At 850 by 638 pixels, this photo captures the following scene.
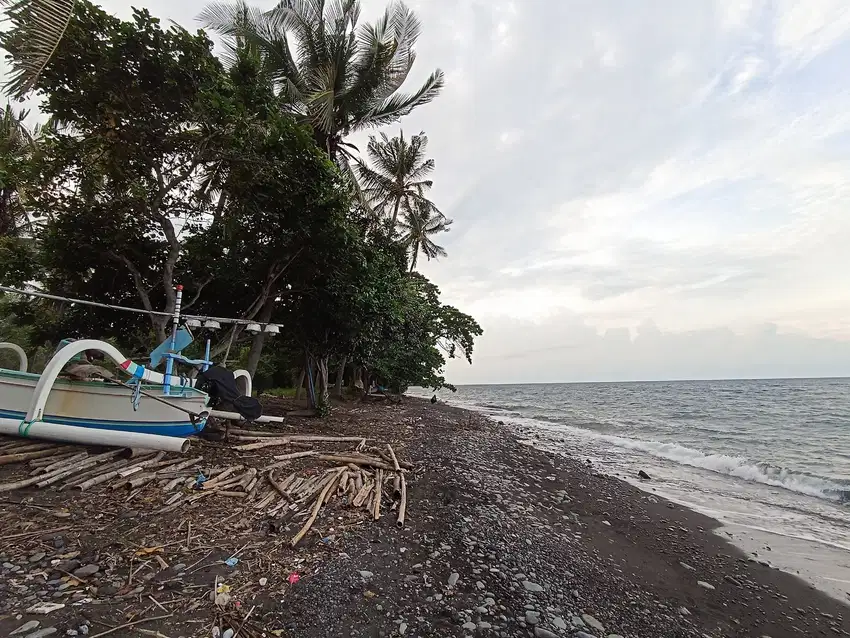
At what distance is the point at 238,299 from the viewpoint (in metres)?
13.6

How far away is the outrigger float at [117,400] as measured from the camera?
6.09 meters

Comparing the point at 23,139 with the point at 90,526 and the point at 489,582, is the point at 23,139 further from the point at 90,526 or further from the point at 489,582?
the point at 489,582

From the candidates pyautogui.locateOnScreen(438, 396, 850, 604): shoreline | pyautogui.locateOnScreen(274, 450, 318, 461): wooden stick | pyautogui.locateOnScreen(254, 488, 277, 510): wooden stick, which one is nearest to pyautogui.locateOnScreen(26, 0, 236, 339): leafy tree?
pyautogui.locateOnScreen(274, 450, 318, 461): wooden stick

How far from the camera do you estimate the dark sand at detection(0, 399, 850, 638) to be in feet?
11.6

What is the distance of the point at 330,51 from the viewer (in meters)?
15.0

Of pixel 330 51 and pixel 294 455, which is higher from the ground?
pixel 330 51

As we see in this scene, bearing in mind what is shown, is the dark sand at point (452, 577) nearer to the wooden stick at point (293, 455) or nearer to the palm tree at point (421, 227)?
the wooden stick at point (293, 455)

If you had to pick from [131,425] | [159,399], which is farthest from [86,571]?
[131,425]

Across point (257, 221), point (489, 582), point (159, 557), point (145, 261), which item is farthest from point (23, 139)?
point (489, 582)

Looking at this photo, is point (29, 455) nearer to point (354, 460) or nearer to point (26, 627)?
point (26, 627)

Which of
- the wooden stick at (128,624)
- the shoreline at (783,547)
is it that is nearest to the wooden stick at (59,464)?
the wooden stick at (128,624)

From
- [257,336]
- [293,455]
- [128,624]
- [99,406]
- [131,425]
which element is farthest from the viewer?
[257,336]

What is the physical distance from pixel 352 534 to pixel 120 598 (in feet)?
7.82

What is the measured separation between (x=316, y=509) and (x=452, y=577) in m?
2.16
